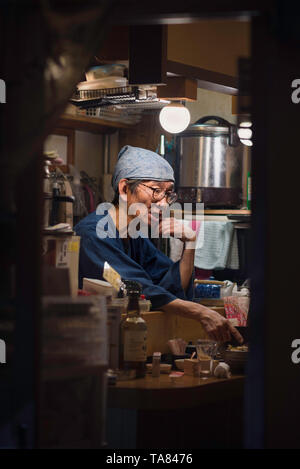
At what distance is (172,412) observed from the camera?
9.25 ft

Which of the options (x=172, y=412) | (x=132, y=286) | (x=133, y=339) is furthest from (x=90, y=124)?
(x=172, y=412)

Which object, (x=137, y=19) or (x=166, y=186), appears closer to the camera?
(x=137, y=19)

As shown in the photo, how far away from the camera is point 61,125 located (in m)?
6.78

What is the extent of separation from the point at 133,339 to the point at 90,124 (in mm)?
4271

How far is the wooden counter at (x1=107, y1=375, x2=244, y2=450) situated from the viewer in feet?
8.96

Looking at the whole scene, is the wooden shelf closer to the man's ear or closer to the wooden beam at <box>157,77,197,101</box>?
the wooden beam at <box>157,77,197,101</box>

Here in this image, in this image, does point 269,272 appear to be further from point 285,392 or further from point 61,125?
point 61,125

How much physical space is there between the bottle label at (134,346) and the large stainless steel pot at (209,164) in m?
3.23

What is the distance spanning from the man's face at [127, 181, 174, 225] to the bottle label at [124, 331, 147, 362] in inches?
53.4

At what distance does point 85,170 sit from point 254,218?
5058 mm

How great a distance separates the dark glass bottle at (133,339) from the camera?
2885mm

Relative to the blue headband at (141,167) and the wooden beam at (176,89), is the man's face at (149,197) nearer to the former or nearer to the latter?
the blue headband at (141,167)
